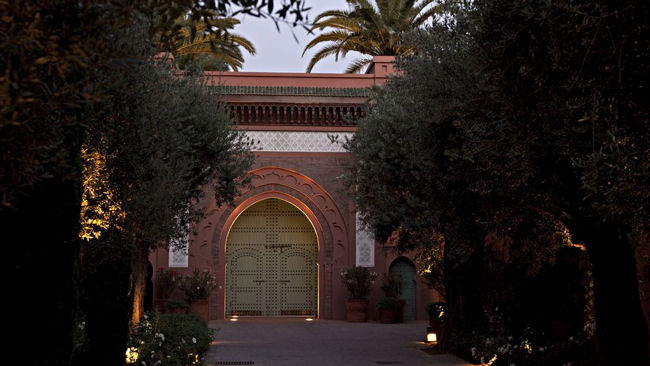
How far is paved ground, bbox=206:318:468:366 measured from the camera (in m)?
12.3

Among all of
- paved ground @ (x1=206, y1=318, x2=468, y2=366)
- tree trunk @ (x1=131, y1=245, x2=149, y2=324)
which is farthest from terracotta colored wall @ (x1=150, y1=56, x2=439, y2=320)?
tree trunk @ (x1=131, y1=245, x2=149, y2=324)

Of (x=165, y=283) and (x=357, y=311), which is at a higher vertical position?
(x=165, y=283)

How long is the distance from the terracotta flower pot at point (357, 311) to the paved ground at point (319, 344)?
0.43 m

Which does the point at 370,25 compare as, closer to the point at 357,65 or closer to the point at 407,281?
the point at 357,65

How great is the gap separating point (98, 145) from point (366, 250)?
14.8 metres

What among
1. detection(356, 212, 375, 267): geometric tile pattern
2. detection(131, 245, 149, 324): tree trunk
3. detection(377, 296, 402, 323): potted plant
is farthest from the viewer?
detection(356, 212, 375, 267): geometric tile pattern

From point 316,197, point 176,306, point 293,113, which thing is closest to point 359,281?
point 316,197

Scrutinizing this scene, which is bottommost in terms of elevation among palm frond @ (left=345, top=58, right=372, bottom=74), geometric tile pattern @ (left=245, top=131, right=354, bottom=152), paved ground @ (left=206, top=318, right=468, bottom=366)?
paved ground @ (left=206, top=318, right=468, bottom=366)

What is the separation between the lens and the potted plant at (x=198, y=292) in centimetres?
2123

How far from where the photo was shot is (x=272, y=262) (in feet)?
79.0

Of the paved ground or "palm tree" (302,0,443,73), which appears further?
"palm tree" (302,0,443,73)

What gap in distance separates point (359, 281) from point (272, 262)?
3648mm

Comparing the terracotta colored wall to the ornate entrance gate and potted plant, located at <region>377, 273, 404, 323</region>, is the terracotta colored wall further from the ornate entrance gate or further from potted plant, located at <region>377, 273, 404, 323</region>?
the ornate entrance gate

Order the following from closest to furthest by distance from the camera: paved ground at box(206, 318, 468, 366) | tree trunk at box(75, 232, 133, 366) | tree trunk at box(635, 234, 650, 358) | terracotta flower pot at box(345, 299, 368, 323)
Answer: tree trunk at box(75, 232, 133, 366), tree trunk at box(635, 234, 650, 358), paved ground at box(206, 318, 468, 366), terracotta flower pot at box(345, 299, 368, 323)
